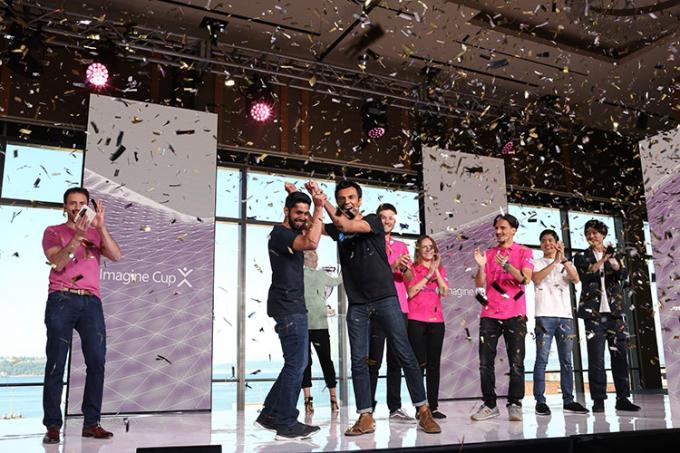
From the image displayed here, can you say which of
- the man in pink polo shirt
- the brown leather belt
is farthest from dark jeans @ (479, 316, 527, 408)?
the brown leather belt

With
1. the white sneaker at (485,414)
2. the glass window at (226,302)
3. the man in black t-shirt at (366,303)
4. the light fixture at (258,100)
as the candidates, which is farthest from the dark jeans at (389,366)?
the light fixture at (258,100)

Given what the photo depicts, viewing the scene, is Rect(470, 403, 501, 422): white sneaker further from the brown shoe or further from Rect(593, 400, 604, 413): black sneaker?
Rect(593, 400, 604, 413): black sneaker

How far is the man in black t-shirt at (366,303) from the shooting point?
343 centimetres

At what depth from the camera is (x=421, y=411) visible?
3.48 meters

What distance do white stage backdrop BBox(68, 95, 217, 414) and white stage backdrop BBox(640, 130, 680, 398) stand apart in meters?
4.64

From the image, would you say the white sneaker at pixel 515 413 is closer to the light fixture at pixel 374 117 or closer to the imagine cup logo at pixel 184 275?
the imagine cup logo at pixel 184 275

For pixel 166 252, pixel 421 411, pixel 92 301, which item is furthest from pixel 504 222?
pixel 166 252

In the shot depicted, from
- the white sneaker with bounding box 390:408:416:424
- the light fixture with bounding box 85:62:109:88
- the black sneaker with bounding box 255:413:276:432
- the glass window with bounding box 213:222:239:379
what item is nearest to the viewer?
the black sneaker with bounding box 255:413:276:432

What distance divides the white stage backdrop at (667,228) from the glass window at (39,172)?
6189mm

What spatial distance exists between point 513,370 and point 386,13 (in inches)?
156

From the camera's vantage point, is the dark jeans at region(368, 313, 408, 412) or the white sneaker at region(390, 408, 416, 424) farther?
the dark jeans at region(368, 313, 408, 412)

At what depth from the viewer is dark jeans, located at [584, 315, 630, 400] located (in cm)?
479

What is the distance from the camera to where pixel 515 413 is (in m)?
4.16

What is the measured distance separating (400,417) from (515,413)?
781 millimetres
